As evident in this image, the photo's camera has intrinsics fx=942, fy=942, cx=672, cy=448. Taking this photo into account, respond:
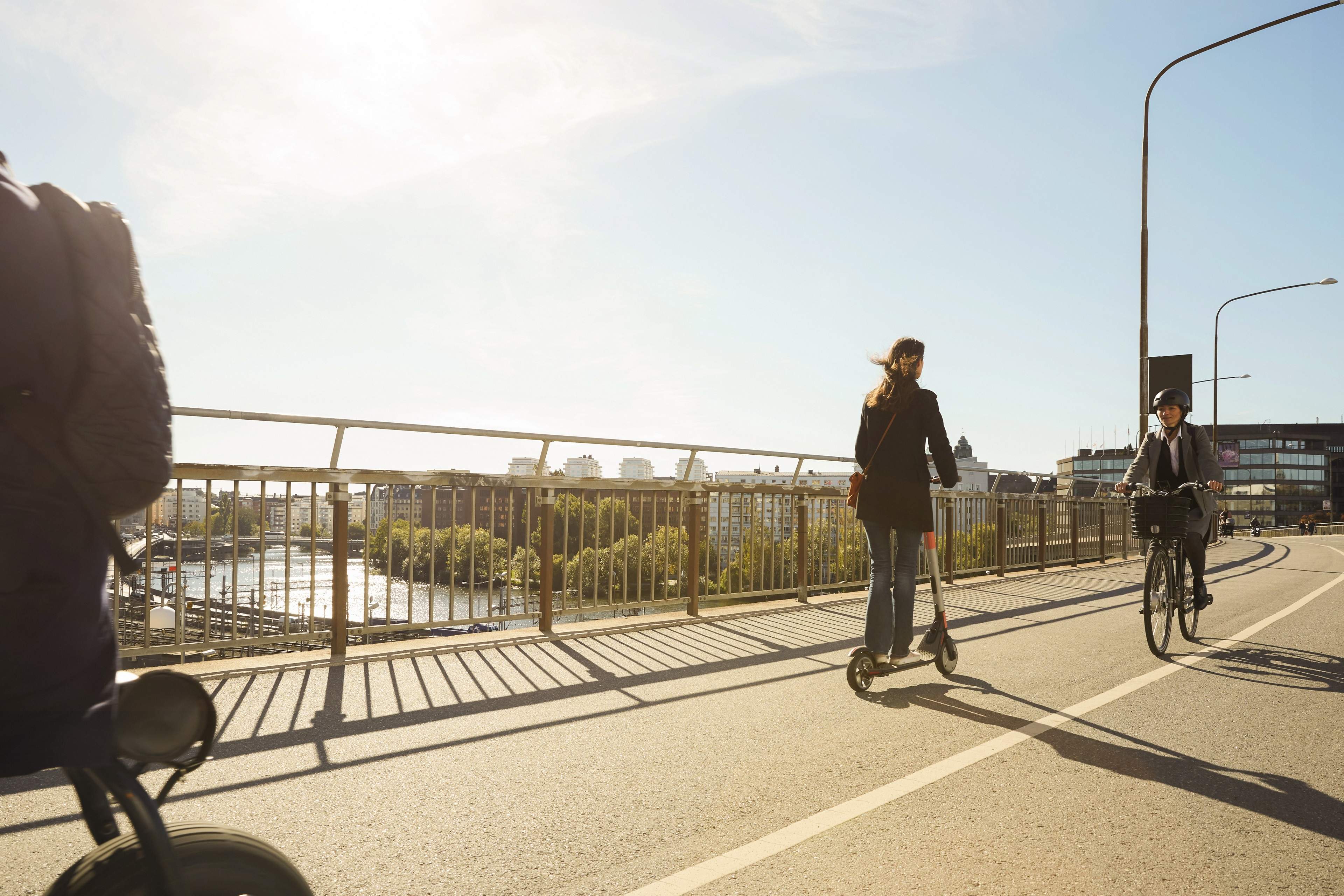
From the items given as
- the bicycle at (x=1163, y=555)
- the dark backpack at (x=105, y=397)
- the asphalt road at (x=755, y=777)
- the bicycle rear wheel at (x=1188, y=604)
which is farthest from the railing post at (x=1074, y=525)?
the dark backpack at (x=105, y=397)

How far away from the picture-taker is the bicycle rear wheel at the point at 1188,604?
735 centimetres

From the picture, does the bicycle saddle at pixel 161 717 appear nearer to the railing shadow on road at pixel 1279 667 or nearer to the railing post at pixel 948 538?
the railing shadow on road at pixel 1279 667

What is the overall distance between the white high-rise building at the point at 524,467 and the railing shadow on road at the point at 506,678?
1.39 m

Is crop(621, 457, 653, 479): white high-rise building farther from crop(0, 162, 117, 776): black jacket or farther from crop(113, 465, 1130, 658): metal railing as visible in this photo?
crop(0, 162, 117, 776): black jacket

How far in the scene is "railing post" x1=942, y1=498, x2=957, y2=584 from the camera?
1258 cm

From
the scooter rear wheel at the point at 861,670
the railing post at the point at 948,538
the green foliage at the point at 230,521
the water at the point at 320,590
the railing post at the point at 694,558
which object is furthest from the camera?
the railing post at the point at 948,538

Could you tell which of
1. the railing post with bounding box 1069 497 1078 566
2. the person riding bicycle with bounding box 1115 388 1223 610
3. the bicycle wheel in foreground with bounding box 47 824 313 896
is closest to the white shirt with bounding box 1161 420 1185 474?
the person riding bicycle with bounding box 1115 388 1223 610

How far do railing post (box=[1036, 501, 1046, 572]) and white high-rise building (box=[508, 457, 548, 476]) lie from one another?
10698 mm

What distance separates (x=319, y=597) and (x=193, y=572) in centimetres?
76

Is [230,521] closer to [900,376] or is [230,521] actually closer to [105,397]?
[900,376]

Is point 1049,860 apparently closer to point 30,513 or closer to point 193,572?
point 30,513

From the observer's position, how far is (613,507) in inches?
336

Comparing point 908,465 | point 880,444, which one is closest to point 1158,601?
point 908,465

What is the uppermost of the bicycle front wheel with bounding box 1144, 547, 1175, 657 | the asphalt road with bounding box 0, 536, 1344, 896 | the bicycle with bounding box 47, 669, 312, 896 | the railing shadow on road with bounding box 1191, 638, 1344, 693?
the bicycle with bounding box 47, 669, 312, 896
